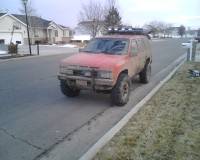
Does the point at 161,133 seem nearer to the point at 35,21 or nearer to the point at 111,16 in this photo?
the point at 111,16

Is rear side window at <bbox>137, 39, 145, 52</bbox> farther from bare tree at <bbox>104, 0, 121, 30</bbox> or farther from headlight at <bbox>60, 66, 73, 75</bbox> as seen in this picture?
→ bare tree at <bbox>104, 0, 121, 30</bbox>

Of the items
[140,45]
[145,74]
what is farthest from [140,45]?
[145,74]

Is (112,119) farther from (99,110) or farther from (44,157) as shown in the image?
(44,157)

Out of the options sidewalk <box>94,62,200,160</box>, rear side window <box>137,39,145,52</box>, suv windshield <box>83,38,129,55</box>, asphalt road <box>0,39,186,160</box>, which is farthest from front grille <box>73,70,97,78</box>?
rear side window <box>137,39,145,52</box>

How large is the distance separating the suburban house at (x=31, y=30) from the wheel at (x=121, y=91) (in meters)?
38.0

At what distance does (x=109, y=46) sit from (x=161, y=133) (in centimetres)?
366

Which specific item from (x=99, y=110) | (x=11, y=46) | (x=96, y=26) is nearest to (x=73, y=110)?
(x=99, y=110)

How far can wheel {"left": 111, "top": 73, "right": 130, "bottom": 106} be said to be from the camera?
656 cm

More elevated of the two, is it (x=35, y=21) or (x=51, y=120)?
(x=35, y=21)

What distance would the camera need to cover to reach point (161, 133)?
15.3 feet

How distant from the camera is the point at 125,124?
521 centimetres

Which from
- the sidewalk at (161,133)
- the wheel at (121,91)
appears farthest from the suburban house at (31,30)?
the sidewalk at (161,133)

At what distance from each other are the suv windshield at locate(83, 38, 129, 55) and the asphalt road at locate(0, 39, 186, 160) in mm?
1390

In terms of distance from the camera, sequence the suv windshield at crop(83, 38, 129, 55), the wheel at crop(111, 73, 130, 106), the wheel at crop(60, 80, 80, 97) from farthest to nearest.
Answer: the suv windshield at crop(83, 38, 129, 55) < the wheel at crop(60, 80, 80, 97) < the wheel at crop(111, 73, 130, 106)
